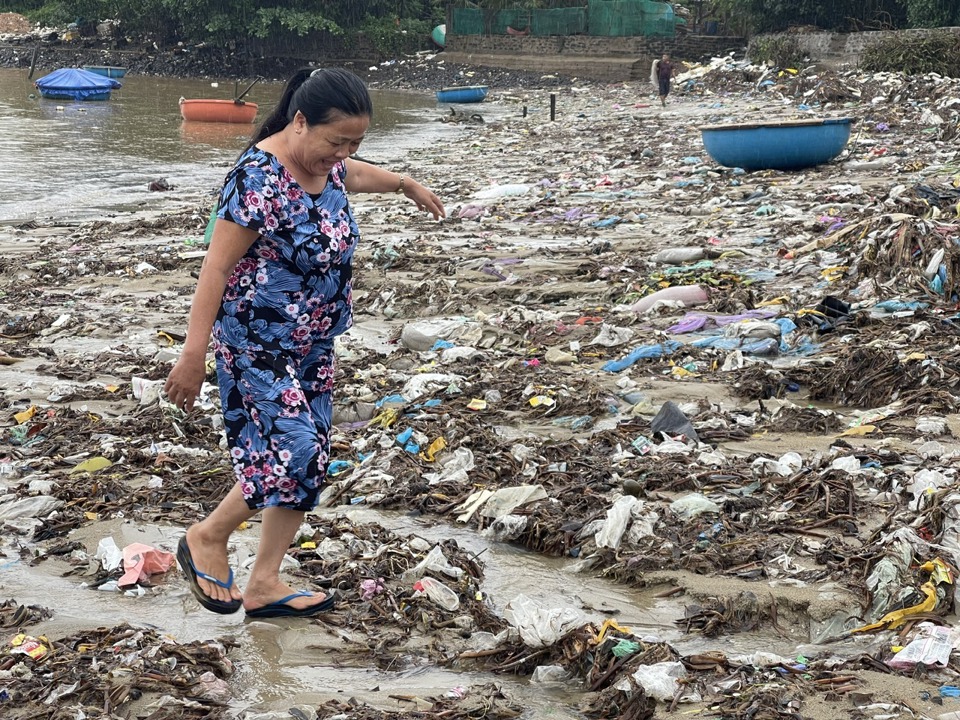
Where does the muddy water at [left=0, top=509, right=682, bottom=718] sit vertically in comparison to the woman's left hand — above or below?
below

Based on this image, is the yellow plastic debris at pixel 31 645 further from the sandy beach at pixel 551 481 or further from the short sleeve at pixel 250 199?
the short sleeve at pixel 250 199

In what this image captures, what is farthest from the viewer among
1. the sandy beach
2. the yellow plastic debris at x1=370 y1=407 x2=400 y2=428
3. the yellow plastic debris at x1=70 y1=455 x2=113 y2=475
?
the yellow plastic debris at x1=370 y1=407 x2=400 y2=428

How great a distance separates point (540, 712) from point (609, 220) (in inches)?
285

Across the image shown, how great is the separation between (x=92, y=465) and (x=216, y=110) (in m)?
23.9

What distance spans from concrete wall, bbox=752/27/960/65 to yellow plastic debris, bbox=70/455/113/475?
22.0m

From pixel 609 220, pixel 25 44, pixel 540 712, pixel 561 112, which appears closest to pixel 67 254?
pixel 609 220

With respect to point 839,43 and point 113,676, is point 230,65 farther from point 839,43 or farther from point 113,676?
point 113,676

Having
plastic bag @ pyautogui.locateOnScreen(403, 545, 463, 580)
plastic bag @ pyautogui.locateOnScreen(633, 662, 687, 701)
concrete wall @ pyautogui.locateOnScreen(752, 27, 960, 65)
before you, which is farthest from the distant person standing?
plastic bag @ pyautogui.locateOnScreen(633, 662, 687, 701)

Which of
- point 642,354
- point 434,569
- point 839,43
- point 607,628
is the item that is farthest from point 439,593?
point 839,43

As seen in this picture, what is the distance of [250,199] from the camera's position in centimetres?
270

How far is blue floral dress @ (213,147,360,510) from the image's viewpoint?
9.01 feet

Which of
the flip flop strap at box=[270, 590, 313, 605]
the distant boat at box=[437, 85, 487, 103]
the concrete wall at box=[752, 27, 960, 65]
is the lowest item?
the flip flop strap at box=[270, 590, 313, 605]

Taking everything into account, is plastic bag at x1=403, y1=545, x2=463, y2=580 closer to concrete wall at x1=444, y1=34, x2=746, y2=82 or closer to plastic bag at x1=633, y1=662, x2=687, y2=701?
plastic bag at x1=633, y1=662, x2=687, y2=701

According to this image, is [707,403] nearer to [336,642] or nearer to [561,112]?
[336,642]
